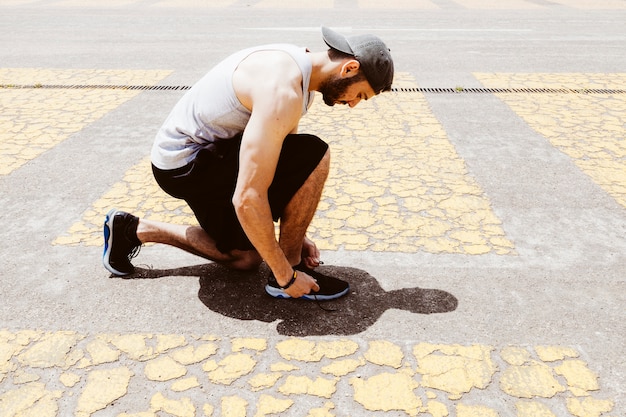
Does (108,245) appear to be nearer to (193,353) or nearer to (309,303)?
(193,353)

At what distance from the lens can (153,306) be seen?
7.93ft

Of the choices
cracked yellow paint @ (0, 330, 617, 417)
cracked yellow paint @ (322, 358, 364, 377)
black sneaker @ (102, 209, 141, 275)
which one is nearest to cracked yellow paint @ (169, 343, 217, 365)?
cracked yellow paint @ (0, 330, 617, 417)

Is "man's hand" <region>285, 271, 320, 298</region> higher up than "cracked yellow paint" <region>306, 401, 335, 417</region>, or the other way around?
"man's hand" <region>285, 271, 320, 298</region>

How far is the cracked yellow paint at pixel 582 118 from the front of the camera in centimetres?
392

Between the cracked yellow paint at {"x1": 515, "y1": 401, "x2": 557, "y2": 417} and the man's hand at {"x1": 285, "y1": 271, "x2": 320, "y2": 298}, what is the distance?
2.91ft

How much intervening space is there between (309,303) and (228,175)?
2.12ft

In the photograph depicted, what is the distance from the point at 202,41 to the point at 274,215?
21.4ft

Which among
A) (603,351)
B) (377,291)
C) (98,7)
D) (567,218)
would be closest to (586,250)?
(567,218)

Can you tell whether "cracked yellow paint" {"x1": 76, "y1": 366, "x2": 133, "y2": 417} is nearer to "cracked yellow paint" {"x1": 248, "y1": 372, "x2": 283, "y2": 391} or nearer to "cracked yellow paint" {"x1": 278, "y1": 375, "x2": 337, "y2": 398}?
"cracked yellow paint" {"x1": 248, "y1": 372, "x2": 283, "y2": 391}

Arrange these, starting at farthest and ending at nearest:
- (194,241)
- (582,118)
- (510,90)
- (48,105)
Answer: (510,90), (48,105), (582,118), (194,241)

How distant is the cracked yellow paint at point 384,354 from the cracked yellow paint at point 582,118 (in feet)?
6.80

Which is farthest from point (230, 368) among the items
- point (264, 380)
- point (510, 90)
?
point (510, 90)

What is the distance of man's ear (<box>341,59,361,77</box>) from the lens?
2.18 metres

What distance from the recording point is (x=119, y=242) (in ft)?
8.55
